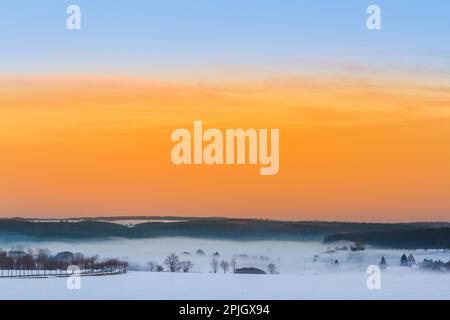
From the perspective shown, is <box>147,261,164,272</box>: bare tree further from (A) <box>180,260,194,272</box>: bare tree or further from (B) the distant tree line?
(B) the distant tree line

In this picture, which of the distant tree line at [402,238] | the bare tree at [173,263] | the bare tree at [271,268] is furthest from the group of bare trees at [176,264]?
the distant tree line at [402,238]

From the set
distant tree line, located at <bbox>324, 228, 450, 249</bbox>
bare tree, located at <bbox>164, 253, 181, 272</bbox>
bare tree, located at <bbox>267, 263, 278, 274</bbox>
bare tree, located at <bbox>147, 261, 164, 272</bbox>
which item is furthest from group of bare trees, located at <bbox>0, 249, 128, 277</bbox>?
distant tree line, located at <bbox>324, 228, 450, 249</bbox>

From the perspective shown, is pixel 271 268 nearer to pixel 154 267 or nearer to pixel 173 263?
pixel 173 263

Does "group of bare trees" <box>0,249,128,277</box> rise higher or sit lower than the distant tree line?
lower

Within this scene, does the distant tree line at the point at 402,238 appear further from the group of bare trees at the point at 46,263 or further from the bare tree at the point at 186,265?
the group of bare trees at the point at 46,263

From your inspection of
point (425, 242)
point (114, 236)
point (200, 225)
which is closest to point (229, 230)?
point (200, 225)
